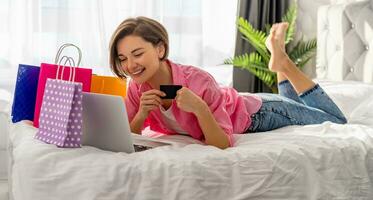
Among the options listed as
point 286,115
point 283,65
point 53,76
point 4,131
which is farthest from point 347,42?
point 4,131

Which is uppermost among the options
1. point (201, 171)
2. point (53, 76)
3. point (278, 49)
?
point (278, 49)

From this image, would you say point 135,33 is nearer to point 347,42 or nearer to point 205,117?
point 205,117

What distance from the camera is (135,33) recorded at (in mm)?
A: 1882

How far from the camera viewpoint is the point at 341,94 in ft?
9.14

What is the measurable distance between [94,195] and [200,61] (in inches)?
115

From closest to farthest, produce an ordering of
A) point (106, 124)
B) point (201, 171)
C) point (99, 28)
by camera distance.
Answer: point (201, 171), point (106, 124), point (99, 28)

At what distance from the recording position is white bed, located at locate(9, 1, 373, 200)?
1458 millimetres

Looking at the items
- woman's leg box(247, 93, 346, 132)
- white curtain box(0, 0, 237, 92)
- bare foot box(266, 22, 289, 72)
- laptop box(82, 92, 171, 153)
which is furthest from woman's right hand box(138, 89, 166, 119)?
white curtain box(0, 0, 237, 92)

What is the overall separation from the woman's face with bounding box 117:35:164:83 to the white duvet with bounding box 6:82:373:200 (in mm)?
301

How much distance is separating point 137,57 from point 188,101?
271mm

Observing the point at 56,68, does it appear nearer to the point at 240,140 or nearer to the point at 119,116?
the point at 119,116

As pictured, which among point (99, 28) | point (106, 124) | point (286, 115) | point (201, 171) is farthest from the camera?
point (99, 28)

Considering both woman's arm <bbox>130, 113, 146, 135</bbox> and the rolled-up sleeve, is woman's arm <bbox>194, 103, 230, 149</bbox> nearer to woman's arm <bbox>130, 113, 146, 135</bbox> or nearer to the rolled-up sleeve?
the rolled-up sleeve

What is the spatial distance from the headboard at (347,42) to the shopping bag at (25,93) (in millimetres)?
1890
